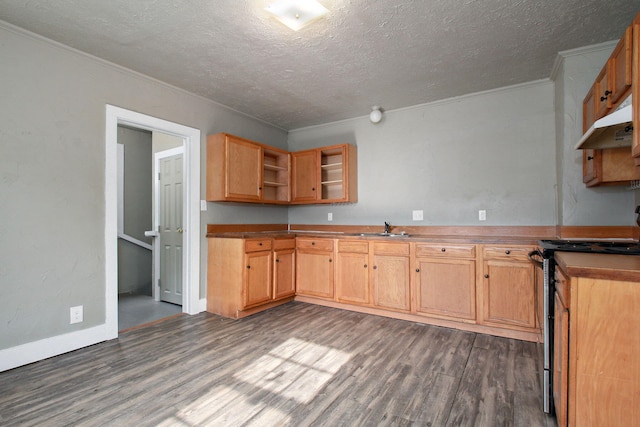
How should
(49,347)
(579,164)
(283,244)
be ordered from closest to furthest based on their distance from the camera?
(49,347) → (579,164) → (283,244)

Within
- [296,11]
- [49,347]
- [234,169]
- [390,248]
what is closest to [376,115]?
[390,248]

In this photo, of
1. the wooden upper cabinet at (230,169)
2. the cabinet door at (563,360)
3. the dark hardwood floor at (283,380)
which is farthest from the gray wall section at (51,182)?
the cabinet door at (563,360)

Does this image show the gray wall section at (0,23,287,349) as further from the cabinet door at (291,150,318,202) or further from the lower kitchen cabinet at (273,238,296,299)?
the cabinet door at (291,150,318,202)

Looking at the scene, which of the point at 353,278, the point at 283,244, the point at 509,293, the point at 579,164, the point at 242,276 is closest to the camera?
the point at 579,164

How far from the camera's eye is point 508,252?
9.24 ft

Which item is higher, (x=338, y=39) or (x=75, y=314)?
(x=338, y=39)

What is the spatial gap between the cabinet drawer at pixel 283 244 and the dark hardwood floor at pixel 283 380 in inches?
41.9

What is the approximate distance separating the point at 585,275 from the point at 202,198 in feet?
11.5

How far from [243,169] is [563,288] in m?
3.25

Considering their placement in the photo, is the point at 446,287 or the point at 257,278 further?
Answer: the point at 257,278

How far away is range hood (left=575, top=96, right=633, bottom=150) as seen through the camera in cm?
164

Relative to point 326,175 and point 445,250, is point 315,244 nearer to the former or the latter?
point 326,175

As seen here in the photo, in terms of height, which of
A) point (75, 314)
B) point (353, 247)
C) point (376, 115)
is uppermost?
point (376, 115)

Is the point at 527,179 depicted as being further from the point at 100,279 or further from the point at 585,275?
the point at 100,279
